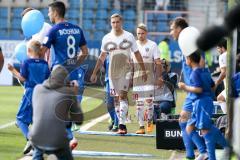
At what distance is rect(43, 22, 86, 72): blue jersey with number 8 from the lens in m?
10.9

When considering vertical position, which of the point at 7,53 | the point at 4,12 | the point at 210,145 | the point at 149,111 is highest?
the point at 4,12

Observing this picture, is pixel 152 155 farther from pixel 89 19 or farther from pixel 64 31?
pixel 89 19

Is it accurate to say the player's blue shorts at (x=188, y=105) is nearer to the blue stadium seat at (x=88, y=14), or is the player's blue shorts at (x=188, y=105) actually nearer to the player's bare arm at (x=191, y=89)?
the player's bare arm at (x=191, y=89)

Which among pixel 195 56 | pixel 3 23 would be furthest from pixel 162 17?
pixel 195 56

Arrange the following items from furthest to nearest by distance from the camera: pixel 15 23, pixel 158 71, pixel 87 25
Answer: pixel 15 23 < pixel 87 25 < pixel 158 71

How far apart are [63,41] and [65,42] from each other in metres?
0.04

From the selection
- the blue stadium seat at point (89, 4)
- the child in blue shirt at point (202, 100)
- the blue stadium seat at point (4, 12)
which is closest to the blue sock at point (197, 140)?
the child in blue shirt at point (202, 100)

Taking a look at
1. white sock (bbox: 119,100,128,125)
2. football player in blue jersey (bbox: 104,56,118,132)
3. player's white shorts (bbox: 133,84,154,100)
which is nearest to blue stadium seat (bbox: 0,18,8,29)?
football player in blue jersey (bbox: 104,56,118,132)

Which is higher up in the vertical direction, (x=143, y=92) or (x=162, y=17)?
(x=162, y=17)

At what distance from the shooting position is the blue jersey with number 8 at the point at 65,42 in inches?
429

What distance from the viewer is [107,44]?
13617 millimetres

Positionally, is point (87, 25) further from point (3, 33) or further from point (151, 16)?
point (3, 33)

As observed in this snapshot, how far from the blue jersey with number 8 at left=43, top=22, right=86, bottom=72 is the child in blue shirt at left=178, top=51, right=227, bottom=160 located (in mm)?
2063

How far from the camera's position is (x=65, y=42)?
433 inches
